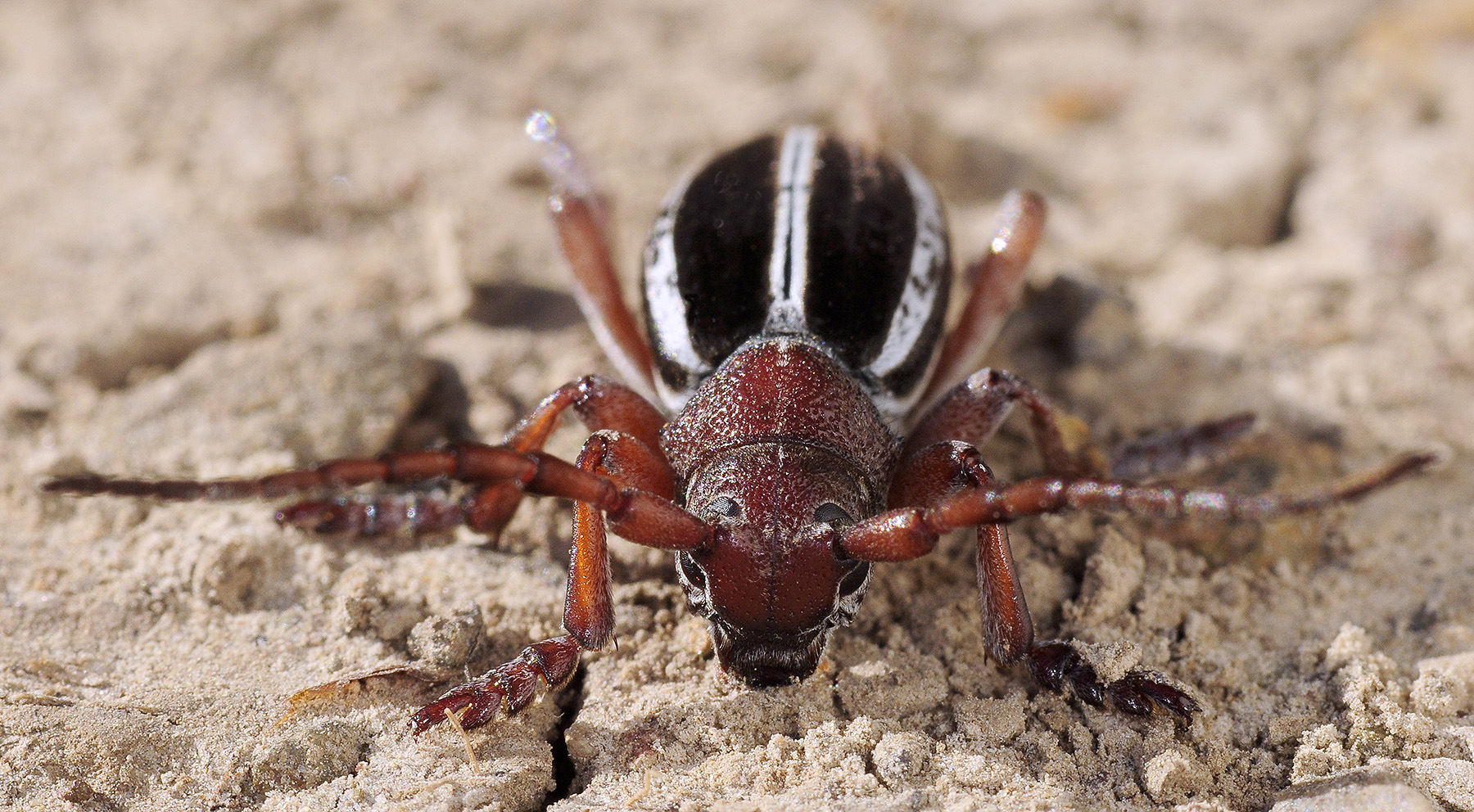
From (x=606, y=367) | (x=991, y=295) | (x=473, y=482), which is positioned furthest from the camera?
(x=606, y=367)

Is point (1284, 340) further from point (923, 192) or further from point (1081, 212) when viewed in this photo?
point (923, 192)

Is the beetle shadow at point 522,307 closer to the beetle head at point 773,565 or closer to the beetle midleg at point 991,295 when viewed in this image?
the beetle midleg at point 991,295

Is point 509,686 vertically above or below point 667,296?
below

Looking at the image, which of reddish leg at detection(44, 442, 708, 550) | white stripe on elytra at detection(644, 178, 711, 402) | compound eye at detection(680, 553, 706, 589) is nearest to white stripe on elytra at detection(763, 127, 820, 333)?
white stripe on elytra at detection(644, 178, 711, 402)

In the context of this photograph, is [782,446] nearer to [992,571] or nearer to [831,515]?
[831,515]

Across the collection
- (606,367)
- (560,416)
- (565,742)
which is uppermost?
(606,367)

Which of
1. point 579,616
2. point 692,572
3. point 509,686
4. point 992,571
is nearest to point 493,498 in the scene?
point 579,616

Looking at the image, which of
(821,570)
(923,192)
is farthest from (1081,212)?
(821,570)

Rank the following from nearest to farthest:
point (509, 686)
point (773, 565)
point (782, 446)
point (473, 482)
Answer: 1. point (473, 482)
2. point (773, 565)
3. point (509, 686)
4. point (782, 446)
